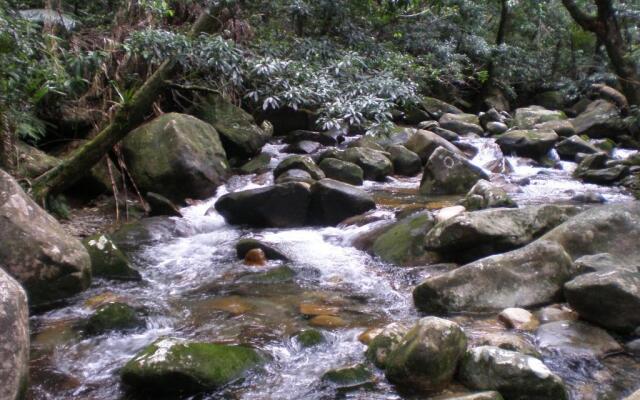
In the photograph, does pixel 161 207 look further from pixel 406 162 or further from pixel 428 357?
pixel 428 357

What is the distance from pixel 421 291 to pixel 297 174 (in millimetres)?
4133

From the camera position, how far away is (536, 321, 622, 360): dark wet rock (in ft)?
12.6

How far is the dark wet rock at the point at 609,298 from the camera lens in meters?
3.92

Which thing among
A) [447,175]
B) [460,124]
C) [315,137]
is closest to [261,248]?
[447,175]

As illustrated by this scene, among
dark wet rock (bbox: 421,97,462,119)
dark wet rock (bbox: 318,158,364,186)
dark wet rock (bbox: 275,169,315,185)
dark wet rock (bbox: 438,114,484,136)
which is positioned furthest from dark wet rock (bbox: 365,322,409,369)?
dark wet rock (bbox: 421,97,462,119)

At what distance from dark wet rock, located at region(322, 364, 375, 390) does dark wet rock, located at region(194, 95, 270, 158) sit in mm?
6612

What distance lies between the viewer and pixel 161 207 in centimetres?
764

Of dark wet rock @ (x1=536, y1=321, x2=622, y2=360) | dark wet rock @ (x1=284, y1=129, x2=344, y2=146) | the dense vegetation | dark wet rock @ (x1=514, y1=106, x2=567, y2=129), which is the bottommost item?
dark wet rock @ (x1=536, y1=321, x2=622, y2=360)

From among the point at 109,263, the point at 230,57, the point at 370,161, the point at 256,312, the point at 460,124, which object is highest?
the point at 230,57

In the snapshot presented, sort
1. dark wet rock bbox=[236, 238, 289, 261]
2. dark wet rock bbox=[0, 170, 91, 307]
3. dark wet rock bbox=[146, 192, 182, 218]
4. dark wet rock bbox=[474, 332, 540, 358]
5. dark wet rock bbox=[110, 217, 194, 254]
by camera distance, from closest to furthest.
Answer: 1. dark wet rock bbox=[474, 332, 540, 358]
2. dark wet rock bbox=[0, 170, 91, 307]
3. dark wet rock bbox=[236, 238, 289, 261]
4. dark wet rock bbox=[110, 217, 194, 254]
5. dark wet rock bbox=[146, 192, 182, 218]

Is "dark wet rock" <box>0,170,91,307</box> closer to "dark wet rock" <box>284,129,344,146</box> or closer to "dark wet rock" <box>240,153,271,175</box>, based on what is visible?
"dark wet rock" <box>240,153,271,175</box>

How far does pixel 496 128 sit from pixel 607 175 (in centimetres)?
396

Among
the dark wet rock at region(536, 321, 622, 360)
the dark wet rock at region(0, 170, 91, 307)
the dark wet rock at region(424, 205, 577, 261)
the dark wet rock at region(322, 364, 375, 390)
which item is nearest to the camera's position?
the dark wet rock at region(322, 364, 375, 390)

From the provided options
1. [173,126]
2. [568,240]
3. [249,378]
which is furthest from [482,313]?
[173,126]
